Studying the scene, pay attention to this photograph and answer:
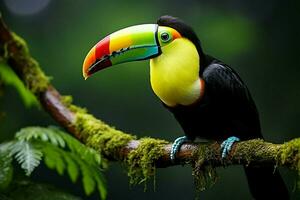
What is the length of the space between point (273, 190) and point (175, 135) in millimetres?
3367

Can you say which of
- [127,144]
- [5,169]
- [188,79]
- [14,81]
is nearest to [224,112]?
[188,79]

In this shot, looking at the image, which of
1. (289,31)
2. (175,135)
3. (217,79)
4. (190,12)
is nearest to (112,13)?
(190,12)

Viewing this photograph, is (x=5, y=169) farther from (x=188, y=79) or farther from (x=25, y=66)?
(x=25, y=66)

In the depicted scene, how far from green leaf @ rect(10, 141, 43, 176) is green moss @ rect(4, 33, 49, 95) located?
2.61ft

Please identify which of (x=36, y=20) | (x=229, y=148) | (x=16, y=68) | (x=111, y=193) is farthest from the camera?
(x=36, y=20)

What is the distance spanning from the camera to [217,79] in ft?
9.24

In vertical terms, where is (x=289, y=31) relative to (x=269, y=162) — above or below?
above

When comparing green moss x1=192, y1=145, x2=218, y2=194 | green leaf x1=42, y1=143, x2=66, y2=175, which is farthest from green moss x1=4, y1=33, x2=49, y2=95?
green moss x1=192, y1=145, x2=218, y2=194

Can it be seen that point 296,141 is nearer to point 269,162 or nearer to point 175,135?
point 269,162

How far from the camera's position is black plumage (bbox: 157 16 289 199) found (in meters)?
2.83

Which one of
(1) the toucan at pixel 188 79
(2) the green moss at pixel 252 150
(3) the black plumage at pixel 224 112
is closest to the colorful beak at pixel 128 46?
(1) the toucan at pixel 188 79

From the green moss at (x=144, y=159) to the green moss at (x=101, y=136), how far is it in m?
0.12

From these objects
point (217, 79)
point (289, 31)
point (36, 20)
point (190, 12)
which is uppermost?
point (36, 20)

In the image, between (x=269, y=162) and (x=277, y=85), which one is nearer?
(x=269, y=162)
